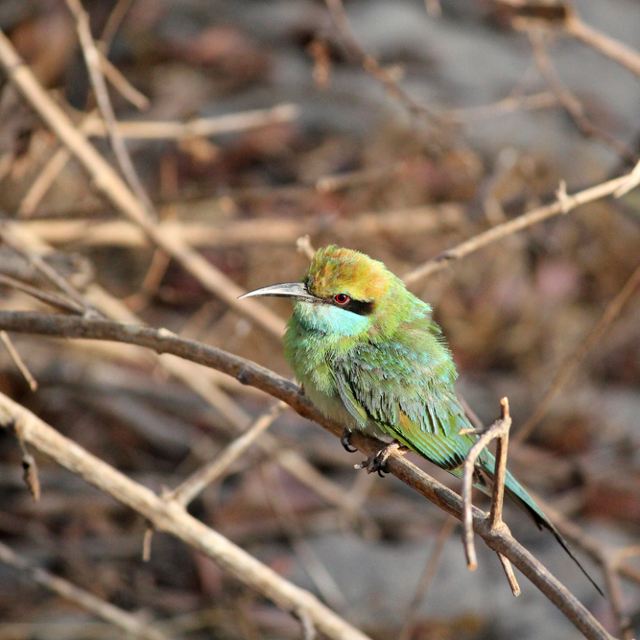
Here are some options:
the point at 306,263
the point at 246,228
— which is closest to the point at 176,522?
the point at 246,228

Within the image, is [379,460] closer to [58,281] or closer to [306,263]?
[58,281]

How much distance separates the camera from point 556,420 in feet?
18.3

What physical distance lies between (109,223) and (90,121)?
0.41 metres

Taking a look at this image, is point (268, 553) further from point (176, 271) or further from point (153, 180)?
point (153, 180)

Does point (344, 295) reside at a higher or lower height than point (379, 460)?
higher

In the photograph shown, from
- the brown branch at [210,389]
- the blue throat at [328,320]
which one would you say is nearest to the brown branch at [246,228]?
the brown branch at [210,389]

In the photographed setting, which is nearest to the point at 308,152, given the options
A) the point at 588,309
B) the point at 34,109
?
the point at 588,309

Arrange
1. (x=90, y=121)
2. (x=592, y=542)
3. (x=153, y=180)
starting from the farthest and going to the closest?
(x=153, y=180), (x=90, y=121), (x=592, y=542)

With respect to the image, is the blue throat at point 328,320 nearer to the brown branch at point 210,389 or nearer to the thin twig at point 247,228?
the brown branch at point 210,389

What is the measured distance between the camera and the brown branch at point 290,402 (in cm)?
175

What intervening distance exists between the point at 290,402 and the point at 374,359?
15.2 inches

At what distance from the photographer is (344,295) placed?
2.60 metres

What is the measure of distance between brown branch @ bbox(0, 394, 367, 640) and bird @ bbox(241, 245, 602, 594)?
392 millimetres

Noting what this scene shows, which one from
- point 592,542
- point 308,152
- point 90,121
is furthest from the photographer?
point 308,152
